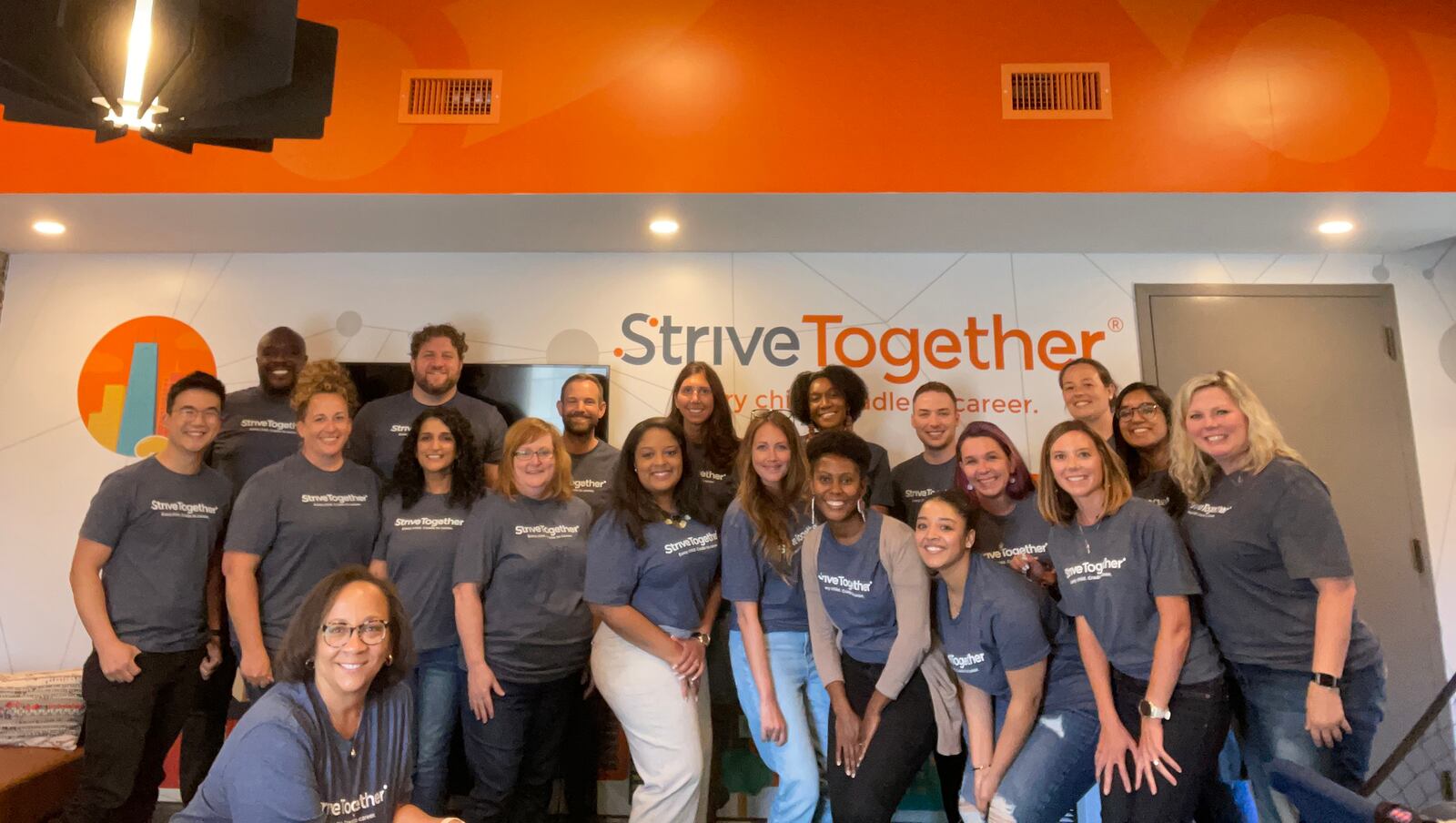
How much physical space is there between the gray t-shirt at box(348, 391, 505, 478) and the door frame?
318cm

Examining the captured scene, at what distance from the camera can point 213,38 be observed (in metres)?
1.75

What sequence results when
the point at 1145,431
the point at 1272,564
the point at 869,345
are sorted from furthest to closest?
the point at 869,345
the point at 1145,431
the point at 1272,564

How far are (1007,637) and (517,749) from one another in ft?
5.38

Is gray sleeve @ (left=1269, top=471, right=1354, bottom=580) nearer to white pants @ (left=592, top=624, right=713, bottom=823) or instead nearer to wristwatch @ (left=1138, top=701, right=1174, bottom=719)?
wristwatch @ (left=1138, top=701, right=1174, bottom=719)

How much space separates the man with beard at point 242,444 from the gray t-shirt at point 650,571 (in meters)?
1.63

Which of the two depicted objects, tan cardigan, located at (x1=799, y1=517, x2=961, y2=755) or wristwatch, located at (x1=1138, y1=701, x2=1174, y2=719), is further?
tan cardigan, located at (x1=799, y1=517, x2=961, y2=755)

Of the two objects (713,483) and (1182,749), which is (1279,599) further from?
(713,483)

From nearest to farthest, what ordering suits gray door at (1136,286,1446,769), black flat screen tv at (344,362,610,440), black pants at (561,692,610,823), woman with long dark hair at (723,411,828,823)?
woman with long dark hair at (723,411,828,823), black pants at (561,692,610,823), gray door at (1136,286,1446,769), black flat screen tv at (344,362,610,440)

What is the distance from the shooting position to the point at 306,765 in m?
1.74

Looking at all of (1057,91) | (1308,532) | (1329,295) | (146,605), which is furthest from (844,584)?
(1329,295)

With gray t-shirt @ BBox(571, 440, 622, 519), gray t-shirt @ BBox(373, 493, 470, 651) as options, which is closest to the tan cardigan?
gray t-shirt @ BBox(571, 440, 622, 519)

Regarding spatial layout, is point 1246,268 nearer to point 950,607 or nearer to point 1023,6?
point 1023,6

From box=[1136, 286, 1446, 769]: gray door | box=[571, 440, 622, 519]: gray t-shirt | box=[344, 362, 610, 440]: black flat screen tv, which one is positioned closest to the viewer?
box=[571, 440, 622, 519]: gray t-shirt

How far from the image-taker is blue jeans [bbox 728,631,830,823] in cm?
272
